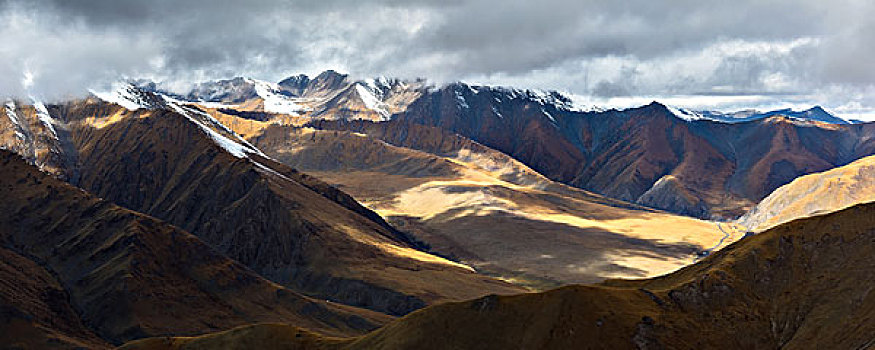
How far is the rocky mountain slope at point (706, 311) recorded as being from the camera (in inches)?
5364

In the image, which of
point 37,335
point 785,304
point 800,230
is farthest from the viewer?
point 37,335

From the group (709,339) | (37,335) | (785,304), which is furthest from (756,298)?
(37,335)

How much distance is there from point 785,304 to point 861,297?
13.9 meters

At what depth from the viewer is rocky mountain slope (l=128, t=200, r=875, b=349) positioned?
136250 mm

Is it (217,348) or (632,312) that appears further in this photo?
(217,348)

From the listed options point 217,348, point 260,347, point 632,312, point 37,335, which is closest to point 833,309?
point 632,312

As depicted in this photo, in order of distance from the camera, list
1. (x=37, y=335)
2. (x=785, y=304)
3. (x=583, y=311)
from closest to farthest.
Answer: (x=583, y=311), (x=785, y=304), (x=37, y=335)

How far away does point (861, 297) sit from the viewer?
140 meters

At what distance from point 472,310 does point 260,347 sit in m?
43.7

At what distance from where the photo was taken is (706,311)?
14662 cm

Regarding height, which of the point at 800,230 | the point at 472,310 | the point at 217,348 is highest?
the point at 800,230

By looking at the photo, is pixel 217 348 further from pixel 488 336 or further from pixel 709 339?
pixel 709 339

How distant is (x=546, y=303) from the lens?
141 meters

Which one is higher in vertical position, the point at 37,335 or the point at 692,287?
the point at 692,287
